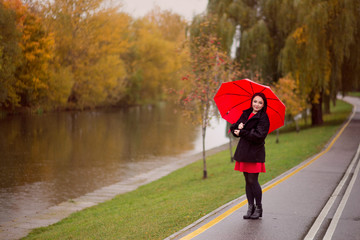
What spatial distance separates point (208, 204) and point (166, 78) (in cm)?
6194

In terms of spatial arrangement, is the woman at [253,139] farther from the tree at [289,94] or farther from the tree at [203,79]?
the tree at [289,94]

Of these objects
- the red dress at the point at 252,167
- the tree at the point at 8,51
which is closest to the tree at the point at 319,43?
the tree at the point at 8,51

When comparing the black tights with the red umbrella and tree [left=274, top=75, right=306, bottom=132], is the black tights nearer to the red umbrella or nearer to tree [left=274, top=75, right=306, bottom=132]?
the red umbrella

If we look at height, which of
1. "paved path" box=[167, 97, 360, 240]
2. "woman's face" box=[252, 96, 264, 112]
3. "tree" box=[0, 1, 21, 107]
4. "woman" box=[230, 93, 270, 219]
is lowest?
"paved path" box=[167, 97, 360, 240]

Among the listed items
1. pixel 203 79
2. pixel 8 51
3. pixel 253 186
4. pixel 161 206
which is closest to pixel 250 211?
pixel 253 186

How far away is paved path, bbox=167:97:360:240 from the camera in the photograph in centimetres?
672

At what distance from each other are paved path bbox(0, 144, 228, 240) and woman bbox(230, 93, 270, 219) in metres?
5.80

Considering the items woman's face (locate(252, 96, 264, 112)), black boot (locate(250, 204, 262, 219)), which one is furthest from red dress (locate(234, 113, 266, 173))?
woman's face (locate(252, 96, 264, 112))

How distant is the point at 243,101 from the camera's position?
761 centimetres

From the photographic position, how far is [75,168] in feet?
63.6

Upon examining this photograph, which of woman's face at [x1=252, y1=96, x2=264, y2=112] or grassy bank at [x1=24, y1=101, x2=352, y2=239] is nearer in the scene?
woman's face at [x1=252, y1=96, x2=264, y2=112]

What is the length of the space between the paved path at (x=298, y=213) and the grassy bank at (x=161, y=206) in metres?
0.76

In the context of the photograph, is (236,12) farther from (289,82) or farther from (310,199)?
(310,199)

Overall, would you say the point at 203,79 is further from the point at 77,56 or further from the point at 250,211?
the point at 77,56
